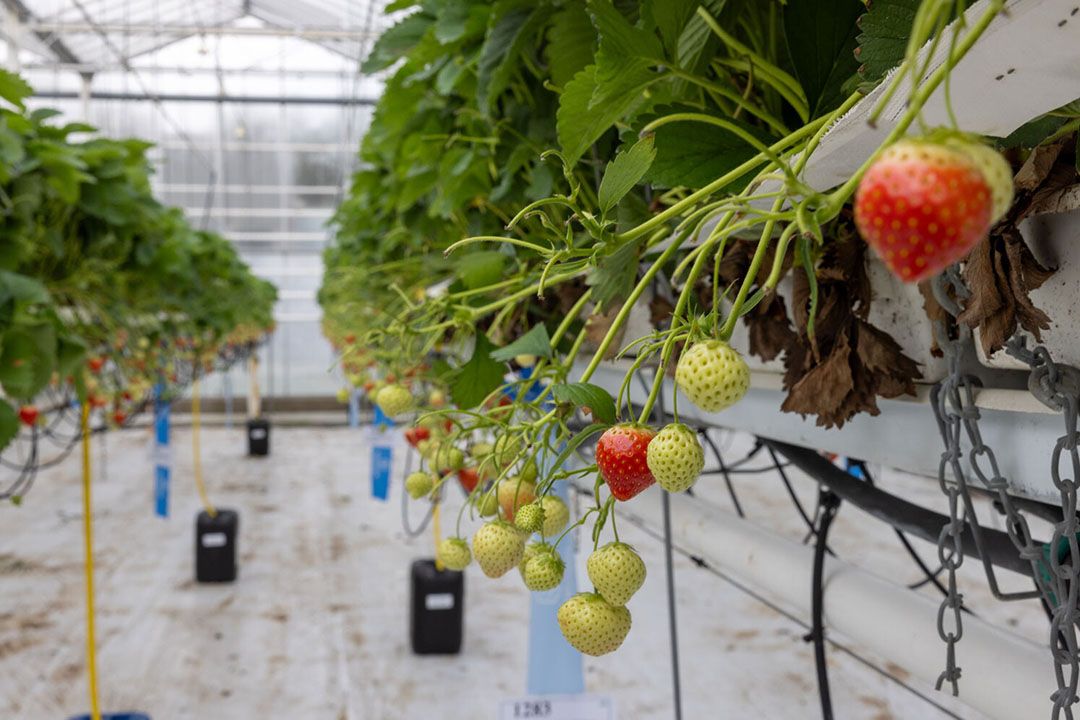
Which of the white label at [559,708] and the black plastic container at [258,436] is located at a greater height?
the white label at [559,708]

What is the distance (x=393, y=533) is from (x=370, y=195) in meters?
4.14

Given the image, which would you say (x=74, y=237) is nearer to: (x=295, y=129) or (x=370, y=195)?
(x=370, y=195)

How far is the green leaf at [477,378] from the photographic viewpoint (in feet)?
2.16

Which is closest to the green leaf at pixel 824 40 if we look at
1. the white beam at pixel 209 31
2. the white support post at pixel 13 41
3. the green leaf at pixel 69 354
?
the green leaf at pixel 69 354

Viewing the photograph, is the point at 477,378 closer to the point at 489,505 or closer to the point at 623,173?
the point at 489,505

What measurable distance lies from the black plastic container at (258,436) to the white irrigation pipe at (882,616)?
8.37 m

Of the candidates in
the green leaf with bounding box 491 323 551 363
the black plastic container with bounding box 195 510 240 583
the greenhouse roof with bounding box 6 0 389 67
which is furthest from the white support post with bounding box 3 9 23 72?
the green leaf with bounding box 491 323 551 363

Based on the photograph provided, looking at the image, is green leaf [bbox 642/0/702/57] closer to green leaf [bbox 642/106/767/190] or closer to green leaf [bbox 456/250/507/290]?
green leaf [bbox 642/106/767/190]

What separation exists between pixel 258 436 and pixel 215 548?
4.31 metres

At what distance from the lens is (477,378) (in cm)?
66

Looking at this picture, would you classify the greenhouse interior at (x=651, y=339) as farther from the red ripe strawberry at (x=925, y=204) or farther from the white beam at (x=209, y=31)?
the white beam at (x=209, y=31)

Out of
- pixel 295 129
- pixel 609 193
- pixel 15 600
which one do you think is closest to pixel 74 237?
pixel 609 193

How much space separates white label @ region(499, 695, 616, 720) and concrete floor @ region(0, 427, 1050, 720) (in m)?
2.00

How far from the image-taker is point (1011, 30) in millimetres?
216
